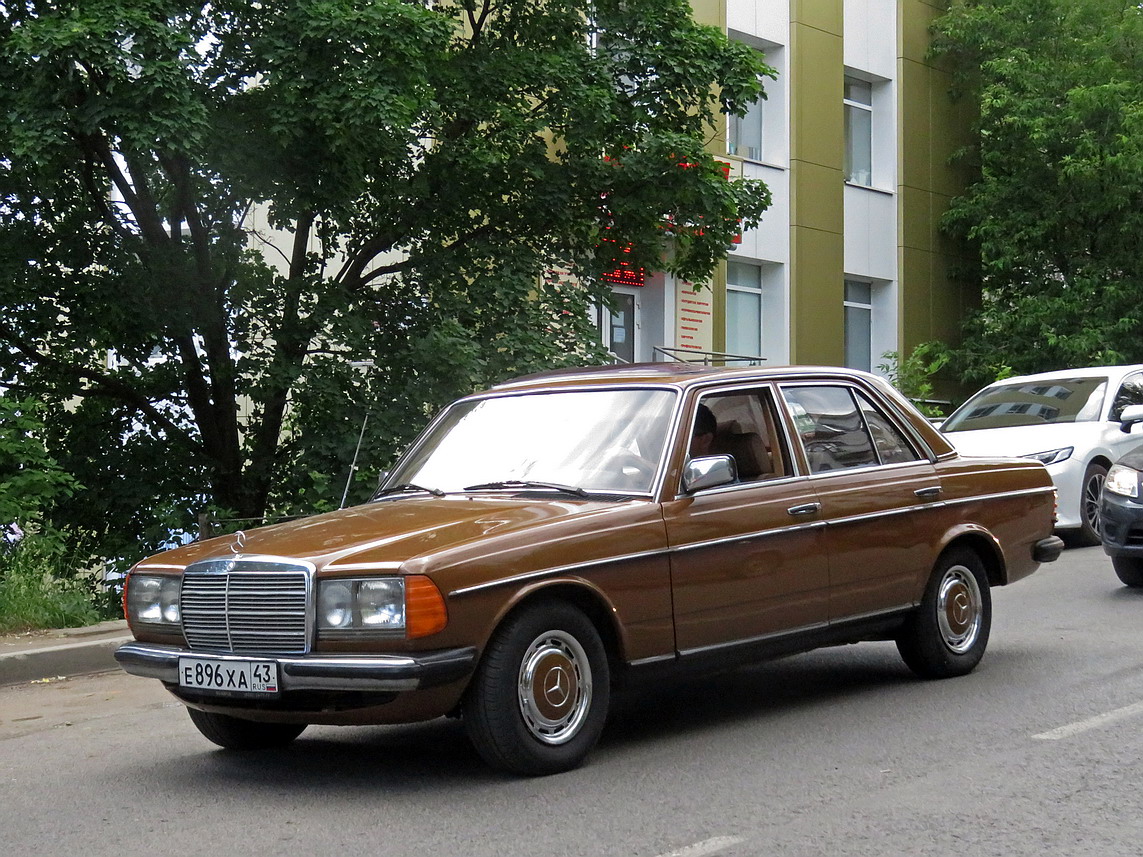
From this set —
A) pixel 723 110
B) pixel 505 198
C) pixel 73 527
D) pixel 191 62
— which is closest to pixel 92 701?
pixel 191 62

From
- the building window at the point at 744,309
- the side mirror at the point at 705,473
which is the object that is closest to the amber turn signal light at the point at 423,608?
the side mirror at the point at 705,473

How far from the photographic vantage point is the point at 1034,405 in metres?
15.6

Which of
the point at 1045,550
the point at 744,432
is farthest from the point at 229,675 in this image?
the point at 1045,550

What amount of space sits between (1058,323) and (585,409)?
73.4ft

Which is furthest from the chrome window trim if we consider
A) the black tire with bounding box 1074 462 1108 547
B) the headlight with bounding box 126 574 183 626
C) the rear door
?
the black tire with bounding box 1074 462 1108 547

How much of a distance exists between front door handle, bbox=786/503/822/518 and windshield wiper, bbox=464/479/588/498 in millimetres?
1067

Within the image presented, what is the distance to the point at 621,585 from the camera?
618cm

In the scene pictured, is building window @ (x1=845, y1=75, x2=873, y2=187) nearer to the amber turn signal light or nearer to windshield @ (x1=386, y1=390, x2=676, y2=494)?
windshield @ (x1=386, y1=390, x2=676, y2=494)

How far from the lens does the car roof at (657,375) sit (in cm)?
702

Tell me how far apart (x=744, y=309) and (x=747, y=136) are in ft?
9.54

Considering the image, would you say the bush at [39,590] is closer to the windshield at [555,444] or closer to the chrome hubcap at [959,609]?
the windshield at [555,444]

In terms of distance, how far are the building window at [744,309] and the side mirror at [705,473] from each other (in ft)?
62.4

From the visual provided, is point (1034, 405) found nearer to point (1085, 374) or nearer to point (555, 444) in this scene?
point (1085, 374)

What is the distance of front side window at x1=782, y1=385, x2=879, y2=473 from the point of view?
737cm
